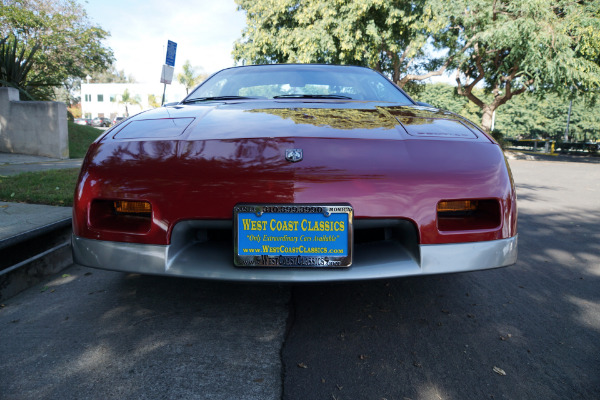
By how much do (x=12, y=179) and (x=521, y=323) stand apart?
5.38 meters

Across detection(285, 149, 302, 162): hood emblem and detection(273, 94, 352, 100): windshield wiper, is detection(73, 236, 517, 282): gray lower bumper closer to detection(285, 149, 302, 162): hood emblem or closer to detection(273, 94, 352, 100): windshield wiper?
detection(285, 149, 302, 162): hood emblem

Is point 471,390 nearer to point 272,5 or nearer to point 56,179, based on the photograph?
point 56,179

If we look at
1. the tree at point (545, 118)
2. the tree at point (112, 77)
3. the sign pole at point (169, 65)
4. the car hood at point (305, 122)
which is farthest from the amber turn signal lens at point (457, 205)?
the tree at point (112, 77)

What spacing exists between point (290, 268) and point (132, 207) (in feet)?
2.33

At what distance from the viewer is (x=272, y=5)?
54.6 feet

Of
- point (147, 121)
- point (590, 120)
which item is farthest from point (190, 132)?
point (590, 120)

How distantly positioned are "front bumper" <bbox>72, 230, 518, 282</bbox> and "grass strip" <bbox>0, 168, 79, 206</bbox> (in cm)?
266

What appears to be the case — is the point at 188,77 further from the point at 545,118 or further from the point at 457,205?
the point at 457,205

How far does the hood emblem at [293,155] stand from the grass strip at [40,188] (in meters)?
3.11

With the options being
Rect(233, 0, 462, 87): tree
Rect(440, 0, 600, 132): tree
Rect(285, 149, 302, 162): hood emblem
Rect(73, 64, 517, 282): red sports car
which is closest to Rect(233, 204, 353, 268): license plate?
Rect(73, 64, 517, 282): red sports car

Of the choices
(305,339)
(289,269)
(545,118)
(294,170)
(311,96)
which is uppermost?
(545,118)

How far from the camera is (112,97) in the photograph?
66875mm

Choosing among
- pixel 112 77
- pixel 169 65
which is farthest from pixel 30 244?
pixel 112 77

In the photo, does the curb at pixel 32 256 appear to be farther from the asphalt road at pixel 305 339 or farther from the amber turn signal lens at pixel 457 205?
the amber turn signal lens at pixel 457 205
